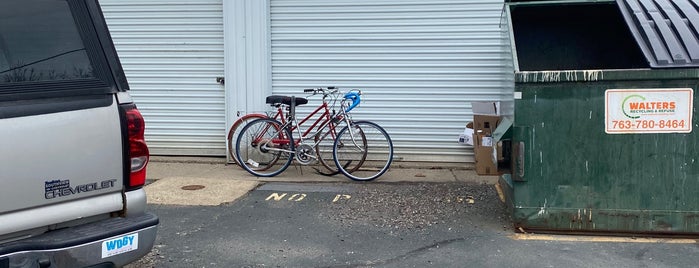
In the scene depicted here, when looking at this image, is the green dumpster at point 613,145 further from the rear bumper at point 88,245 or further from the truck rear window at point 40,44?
the truck rear window at point 40,44

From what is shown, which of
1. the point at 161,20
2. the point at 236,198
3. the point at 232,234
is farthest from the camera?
the point at 161,20

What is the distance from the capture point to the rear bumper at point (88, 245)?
271 cm

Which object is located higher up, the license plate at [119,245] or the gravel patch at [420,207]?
the license plate at [119,245]

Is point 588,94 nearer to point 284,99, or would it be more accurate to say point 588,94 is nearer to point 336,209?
point 336,209

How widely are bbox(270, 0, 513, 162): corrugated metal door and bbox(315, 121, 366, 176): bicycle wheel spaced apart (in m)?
0.98

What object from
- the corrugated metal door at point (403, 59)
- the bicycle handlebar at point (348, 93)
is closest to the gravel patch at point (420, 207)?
the bicycle handlebar at point (348, 93)

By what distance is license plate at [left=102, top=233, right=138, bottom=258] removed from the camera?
296 cm

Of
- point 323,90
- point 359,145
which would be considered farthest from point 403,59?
point 359,145

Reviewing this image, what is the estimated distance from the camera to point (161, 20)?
8.48 m

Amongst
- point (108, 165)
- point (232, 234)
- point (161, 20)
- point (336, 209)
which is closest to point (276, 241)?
point (232, 234)

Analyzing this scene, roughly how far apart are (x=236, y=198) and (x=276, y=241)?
1.57m

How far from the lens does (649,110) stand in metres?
4.61

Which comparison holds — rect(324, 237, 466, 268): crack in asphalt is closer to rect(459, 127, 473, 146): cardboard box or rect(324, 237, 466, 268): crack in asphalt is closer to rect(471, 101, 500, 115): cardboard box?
rect(471, 101, 500, 115): cardboard box

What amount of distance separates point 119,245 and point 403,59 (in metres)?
5.65
